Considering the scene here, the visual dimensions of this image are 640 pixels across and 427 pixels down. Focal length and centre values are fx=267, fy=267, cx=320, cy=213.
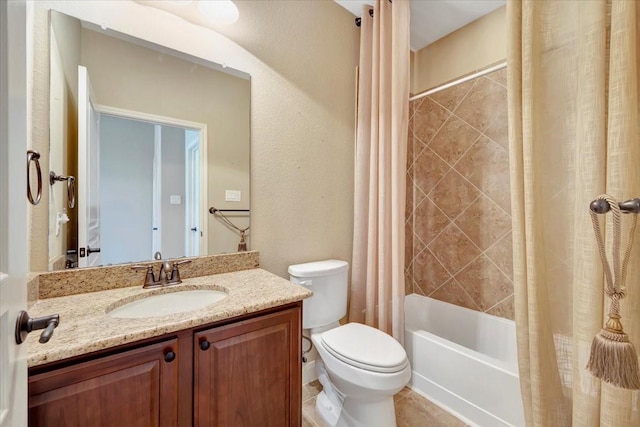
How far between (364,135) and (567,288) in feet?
4.18

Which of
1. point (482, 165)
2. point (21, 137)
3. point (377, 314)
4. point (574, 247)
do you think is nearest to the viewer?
point (21, 137)

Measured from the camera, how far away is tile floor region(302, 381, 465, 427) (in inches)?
55.6

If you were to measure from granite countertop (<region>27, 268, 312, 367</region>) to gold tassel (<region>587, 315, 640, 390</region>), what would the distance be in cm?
88

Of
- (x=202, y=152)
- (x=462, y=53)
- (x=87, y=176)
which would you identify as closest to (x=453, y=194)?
(x=462, y=53)

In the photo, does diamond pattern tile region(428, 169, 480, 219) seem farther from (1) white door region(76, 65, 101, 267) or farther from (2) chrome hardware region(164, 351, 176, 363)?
(1) white door region(76, 65, 101, 267)

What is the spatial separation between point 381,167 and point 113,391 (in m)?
1.52

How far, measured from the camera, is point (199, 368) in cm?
85

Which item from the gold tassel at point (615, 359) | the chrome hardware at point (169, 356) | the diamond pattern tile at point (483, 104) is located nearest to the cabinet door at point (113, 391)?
the chrome hardware at point (169, 356)

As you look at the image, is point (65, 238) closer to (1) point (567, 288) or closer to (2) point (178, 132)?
(2) point (178, 132)

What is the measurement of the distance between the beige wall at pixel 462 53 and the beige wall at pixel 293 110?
0.72 metres

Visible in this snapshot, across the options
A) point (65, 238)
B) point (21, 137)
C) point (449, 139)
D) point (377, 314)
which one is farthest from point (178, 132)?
point (449, 139)

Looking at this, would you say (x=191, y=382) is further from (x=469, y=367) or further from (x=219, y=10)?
(x=219, y=10)

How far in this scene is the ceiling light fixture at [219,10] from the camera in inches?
50.0

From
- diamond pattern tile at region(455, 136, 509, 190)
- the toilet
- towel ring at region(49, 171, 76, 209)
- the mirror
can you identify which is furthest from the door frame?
diamond pattern tile at region(455, 136, 509, 190)
